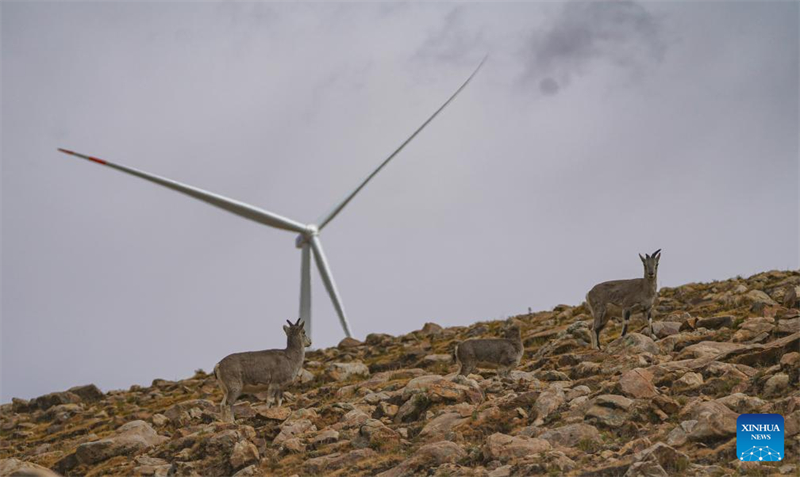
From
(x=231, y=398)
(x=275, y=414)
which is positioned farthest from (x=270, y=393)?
(x=275, y=414)

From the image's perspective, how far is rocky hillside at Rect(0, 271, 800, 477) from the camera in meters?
15.1

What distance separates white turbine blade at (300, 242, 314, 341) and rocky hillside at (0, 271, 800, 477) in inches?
766

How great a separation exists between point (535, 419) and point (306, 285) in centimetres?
3388

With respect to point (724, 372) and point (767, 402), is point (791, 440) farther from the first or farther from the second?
point (724, 372)

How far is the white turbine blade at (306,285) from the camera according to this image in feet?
163

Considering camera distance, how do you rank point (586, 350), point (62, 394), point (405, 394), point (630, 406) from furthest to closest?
point (62, 394) < point (586, 350) < point (405, 394) < point (630, 406)

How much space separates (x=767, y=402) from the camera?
625 inches

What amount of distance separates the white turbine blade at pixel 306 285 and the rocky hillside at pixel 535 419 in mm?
19459

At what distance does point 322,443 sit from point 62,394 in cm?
2483

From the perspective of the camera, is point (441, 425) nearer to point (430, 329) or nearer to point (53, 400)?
point (430, 329)

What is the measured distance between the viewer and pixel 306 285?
50.5m

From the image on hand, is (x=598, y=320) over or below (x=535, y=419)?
over

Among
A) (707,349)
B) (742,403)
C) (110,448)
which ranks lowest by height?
(742,403)

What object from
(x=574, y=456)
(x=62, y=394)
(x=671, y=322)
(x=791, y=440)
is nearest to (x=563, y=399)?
(x=574, y=456)
